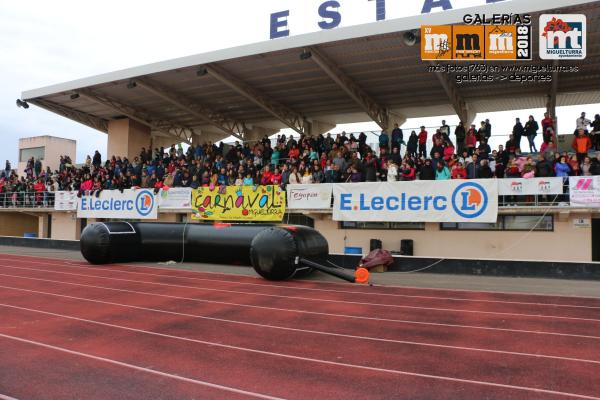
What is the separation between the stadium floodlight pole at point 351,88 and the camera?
18.2 meters

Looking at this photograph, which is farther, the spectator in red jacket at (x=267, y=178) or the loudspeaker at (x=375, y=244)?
the spectator in red jacket at (x=267, y=178)

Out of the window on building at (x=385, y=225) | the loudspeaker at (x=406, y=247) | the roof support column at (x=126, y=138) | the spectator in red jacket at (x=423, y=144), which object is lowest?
the loudspeaker at (x=406, y=247)

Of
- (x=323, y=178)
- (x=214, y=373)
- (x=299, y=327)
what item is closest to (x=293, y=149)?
(x=323, y=178)

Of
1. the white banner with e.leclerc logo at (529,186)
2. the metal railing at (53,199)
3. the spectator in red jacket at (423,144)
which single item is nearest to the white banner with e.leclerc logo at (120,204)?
the metal railing at (53,199)

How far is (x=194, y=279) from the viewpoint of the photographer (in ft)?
42.2

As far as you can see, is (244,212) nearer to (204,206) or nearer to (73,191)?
(204,206)

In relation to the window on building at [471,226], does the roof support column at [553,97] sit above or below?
above

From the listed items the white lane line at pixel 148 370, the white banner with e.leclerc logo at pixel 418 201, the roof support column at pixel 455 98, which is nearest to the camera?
the white lane line at pixel 148 370

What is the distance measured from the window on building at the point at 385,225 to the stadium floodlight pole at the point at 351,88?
6.32 meters

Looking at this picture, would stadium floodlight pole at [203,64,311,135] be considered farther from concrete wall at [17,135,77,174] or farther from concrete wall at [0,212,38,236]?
concrete wall at [17,135,77,174]

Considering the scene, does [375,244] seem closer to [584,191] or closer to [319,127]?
[584,191]

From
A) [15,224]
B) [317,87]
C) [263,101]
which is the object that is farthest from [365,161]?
[15,224]

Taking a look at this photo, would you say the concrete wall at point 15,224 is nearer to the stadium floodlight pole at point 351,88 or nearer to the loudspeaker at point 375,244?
the stadium floodlight pole at point 351,88

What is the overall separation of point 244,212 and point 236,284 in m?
6.44
